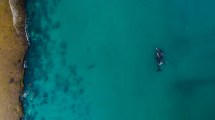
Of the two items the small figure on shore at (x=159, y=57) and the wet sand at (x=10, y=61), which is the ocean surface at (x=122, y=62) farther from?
the wet sand at (x=10, y=61)

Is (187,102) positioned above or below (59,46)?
above

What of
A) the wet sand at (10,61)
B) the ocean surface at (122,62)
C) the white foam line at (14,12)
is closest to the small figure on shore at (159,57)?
the ocean surface at (122,62)

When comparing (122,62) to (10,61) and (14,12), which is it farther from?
(14,12)

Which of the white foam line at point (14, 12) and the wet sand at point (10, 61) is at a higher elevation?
the white foam line at point (14, 12)

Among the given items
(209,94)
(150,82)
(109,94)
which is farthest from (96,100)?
(209,94)

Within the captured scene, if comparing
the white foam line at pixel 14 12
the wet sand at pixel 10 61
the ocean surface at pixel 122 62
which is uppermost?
the ocean surface at pixel 122 62

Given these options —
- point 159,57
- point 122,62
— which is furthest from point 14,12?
point 159,57

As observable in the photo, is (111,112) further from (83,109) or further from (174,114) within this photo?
(174,114)
